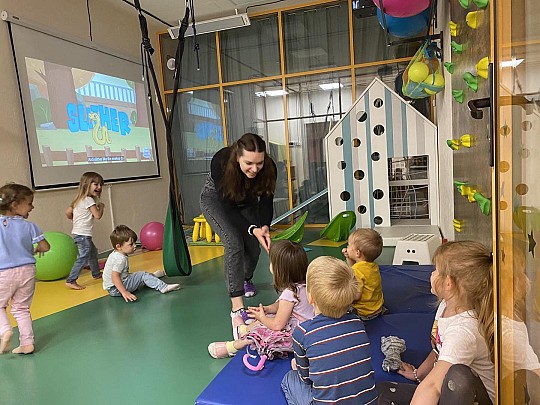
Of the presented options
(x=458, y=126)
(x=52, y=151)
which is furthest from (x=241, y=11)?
(x=458, y=126)

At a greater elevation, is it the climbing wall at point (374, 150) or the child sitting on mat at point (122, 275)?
the climbing wall at point (374, 150)

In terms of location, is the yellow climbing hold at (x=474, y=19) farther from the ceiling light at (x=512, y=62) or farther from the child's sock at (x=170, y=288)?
the child's sock at (x=170, y=288)

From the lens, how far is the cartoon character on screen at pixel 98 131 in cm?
539

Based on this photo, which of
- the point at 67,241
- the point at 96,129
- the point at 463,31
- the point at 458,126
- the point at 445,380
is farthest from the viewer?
the point at 96,129

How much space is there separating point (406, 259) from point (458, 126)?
1.18m

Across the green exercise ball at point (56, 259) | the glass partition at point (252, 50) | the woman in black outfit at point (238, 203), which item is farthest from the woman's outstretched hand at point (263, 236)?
the glass partition at point (252, 50)

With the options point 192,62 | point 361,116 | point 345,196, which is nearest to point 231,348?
point 345,196

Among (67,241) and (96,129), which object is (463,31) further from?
(96,129)

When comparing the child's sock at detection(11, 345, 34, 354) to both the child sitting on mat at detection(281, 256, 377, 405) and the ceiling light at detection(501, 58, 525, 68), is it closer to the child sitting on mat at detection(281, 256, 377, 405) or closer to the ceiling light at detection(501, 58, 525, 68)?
the child sitting on mat at detection(281, 256, 377, 405)

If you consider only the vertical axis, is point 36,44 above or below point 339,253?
above

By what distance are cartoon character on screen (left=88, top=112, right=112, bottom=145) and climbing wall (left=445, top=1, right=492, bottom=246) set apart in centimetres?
416

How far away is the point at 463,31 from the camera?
98.2 inches

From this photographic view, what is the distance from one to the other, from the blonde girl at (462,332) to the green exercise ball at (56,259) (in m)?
3.43

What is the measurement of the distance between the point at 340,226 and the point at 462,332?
12.5ft
